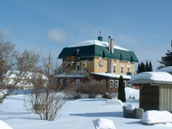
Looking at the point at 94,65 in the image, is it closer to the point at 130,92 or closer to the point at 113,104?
the point at 130,92

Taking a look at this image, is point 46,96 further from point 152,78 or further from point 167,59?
point 167,59

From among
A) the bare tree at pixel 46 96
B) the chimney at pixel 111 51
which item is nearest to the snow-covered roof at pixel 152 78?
the bare tree at pixel 46 96

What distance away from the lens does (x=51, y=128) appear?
8.62 m

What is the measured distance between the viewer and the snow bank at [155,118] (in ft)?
31.3

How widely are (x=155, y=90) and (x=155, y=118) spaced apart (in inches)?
122

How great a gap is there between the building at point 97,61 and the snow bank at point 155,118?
23.9m

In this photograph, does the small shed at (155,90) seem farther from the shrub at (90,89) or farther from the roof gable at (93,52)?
the roof gable at (93,52)

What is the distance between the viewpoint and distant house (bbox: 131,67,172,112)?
12.3m

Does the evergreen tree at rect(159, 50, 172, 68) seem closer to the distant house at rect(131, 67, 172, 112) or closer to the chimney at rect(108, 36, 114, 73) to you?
the chimney at rect(108, 36, 114, 73)

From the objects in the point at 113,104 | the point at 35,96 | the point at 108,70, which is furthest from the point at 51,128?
the point at 108,70

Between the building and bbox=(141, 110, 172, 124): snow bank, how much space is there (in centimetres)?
2385

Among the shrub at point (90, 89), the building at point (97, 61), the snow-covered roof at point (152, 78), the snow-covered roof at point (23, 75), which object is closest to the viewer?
the snow-covered roof at point (23, 75)

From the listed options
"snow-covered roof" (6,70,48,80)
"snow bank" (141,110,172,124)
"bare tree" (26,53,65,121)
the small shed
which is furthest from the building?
"snow bank" (141,110,172,124)

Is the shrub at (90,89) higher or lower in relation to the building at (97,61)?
lower
